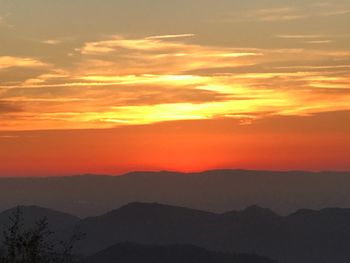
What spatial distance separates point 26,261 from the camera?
3131 centimetres

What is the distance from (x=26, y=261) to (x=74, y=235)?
2.47 m

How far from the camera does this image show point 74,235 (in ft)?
106

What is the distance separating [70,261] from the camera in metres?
32.6

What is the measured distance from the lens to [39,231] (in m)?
32.1

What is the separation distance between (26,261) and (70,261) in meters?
2.20

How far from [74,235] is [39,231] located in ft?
5.26

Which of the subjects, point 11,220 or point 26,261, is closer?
point 26,261

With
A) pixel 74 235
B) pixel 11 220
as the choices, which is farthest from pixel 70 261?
pixel 11 220

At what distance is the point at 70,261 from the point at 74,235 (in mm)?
1292

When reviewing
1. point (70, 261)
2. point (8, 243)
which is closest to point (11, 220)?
point (8, 243)

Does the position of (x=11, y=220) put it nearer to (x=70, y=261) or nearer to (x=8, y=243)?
(x=8, y=243)

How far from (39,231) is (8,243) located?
155cm

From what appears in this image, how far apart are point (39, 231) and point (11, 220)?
2018 millimetres

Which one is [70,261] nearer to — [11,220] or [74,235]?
[74,235]
